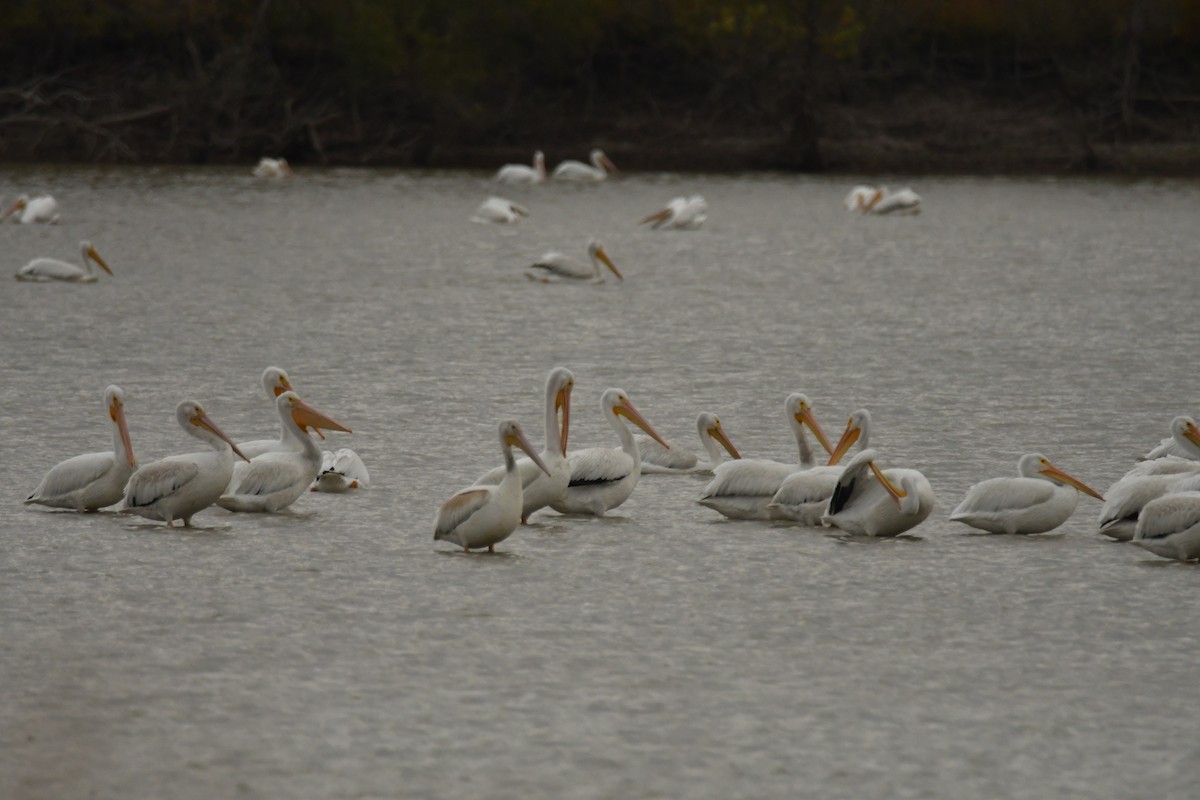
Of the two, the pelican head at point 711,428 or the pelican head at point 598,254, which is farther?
the pelican head at point 598,254

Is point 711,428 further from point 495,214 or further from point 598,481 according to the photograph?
point 495,214

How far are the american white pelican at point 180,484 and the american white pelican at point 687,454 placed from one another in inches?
74.5

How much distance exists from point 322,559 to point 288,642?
1.14 m

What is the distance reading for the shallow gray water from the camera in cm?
466

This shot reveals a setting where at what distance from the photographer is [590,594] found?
632cm

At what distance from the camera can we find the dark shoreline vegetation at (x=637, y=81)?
38188mm

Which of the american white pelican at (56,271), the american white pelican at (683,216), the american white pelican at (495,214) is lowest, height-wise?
the american white pelican at (495,214)

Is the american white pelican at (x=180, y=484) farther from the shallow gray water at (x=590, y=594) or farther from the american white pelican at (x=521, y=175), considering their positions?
the american white pelican at (x=521, y=175)

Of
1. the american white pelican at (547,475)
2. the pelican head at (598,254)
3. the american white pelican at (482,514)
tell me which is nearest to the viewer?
the american white pelican at (482,514)

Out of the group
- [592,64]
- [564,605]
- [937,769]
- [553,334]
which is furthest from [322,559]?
[592,64]

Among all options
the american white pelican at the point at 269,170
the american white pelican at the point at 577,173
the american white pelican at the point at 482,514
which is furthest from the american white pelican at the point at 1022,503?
the american white pelican at the point at 577,173

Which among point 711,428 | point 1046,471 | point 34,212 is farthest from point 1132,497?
point 34,212

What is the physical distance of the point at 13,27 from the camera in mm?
39375

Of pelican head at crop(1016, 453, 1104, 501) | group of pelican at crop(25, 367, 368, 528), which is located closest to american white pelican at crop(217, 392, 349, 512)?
group of pelican at crop(25, 367, 368, 528)
